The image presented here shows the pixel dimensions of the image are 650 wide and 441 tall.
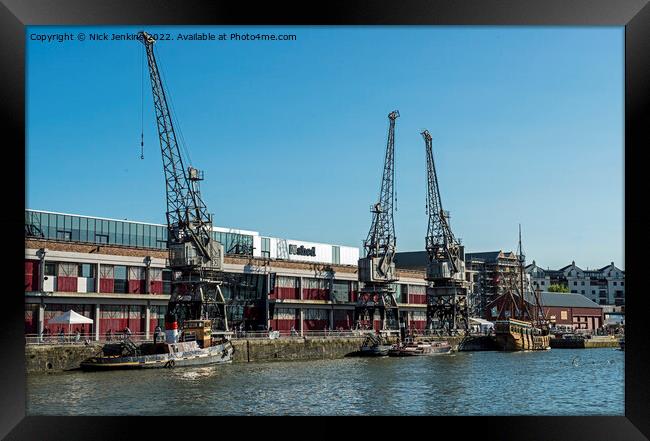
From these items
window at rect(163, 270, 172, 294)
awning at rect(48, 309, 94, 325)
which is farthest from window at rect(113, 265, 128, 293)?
awning at rect(48, 309, 94, 325)

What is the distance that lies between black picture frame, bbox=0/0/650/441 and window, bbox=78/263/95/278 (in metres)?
35.5

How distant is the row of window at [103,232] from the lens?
57.9 meters

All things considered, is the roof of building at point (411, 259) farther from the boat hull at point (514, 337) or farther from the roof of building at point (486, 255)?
the boat hull at point (514, 337)

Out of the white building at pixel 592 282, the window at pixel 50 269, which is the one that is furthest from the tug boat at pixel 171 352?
the white building at pixel 592 282

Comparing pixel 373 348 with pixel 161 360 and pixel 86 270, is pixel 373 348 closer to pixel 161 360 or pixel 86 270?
pixel 161 360

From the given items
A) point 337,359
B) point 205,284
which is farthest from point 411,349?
point 205,284

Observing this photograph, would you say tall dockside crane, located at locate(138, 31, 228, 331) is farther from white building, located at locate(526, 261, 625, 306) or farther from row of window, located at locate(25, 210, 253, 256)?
white building, located at locate(526, 261, 625, 306)

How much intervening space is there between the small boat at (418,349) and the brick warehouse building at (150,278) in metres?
9.84

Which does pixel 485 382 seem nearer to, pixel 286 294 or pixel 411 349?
pixel 411 349

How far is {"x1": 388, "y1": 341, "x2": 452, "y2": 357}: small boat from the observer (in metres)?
67.4

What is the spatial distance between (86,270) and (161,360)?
38.0 ft

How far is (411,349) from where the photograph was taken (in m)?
68.9

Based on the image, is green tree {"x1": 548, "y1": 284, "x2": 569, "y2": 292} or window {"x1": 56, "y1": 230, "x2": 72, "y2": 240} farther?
green tree {"x1": 548, "y1": 284, "x2": 569, "y2": 292}
